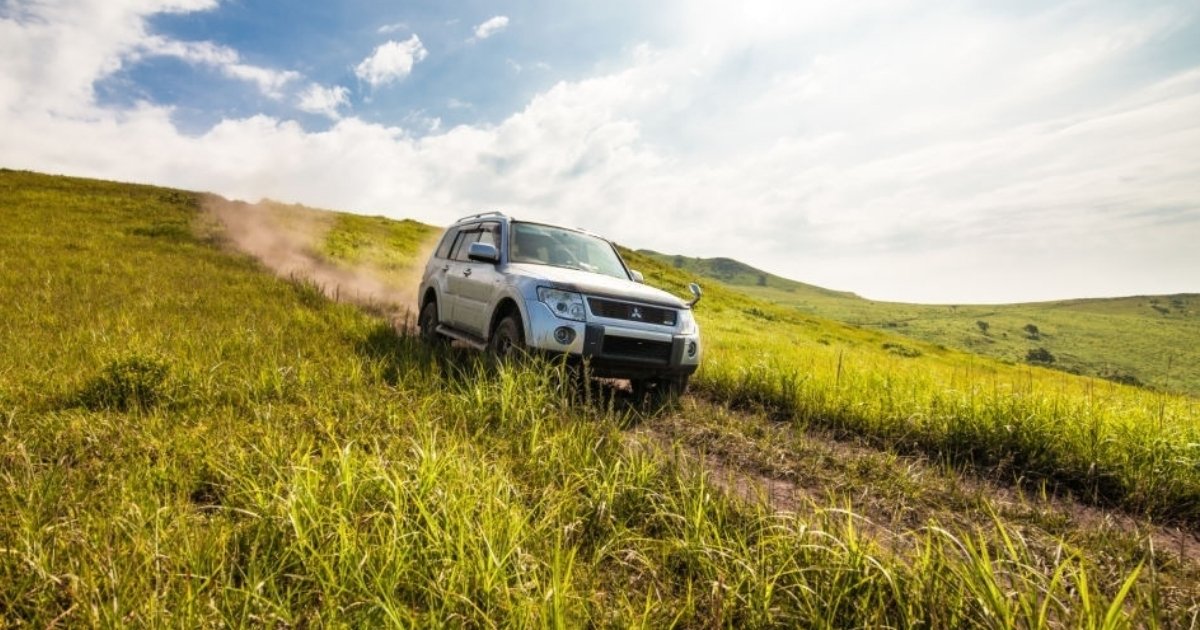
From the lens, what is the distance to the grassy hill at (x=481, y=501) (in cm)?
221

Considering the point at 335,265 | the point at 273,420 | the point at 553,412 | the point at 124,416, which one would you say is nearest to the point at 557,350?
the point at 553,412

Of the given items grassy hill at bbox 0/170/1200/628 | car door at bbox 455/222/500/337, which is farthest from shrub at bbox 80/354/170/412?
car door at bbox 455/222/500/337

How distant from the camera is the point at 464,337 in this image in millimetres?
7477

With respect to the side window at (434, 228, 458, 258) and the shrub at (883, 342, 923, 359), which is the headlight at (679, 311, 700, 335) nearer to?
the side window at (434, 228, 458, 258)

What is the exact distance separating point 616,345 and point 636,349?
0.25m

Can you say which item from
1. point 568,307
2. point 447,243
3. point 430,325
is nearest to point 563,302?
point 568,307

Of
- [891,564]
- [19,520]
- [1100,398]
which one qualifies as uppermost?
[1100,398]

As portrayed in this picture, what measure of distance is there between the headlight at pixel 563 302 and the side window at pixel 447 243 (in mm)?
3797

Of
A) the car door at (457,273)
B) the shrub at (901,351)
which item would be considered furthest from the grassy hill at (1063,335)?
the car door at (457,273)

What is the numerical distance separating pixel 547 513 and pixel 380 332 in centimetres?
632

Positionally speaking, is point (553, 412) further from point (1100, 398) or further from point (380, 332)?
point (1100, 398)

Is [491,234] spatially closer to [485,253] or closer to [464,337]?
[485,253]

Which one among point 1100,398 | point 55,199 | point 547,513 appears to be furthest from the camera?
point 55,199

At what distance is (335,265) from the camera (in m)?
21.1
